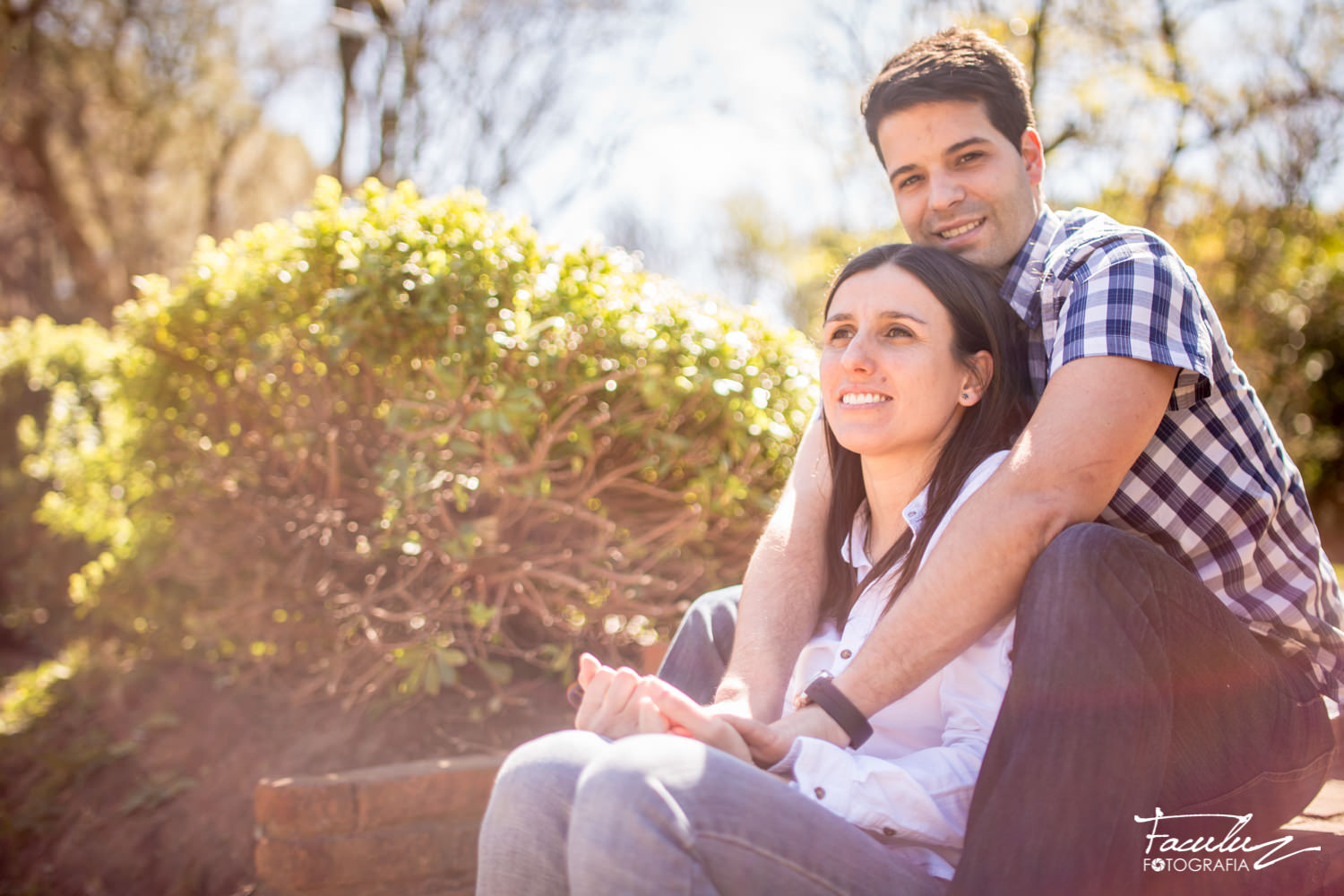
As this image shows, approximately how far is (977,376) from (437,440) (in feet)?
5.13

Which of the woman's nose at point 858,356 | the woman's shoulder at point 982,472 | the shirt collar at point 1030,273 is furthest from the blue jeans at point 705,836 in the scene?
the shirt collar at point 1030,273

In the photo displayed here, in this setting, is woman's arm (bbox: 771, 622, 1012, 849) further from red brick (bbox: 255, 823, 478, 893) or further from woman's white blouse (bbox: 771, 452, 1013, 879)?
red brick (bbox: 255, 823, 478, 893)

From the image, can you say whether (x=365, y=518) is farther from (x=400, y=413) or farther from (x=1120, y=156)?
(x=1120, y=156)

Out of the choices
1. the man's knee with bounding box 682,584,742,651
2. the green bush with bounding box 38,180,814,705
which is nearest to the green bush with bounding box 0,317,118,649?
the green bush with bounding box 38,180,814,705

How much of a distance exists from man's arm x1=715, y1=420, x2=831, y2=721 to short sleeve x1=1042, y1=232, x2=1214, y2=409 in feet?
2.22

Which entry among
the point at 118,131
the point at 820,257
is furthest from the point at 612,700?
the point at 118,131

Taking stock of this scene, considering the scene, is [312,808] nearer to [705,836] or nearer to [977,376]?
[705,836]

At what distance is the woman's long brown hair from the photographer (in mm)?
1905

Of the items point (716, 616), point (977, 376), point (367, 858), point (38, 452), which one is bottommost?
point (367, 858)

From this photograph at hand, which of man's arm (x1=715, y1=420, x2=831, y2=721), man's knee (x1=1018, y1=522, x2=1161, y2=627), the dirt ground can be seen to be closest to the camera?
man's knee (x1=1018, y1=522, x2=1161, y2=627)

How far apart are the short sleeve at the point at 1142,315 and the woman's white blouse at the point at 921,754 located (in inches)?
11.5

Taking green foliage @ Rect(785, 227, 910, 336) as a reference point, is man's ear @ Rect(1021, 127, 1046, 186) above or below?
below

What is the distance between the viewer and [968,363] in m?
1.98

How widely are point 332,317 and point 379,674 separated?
117cm
